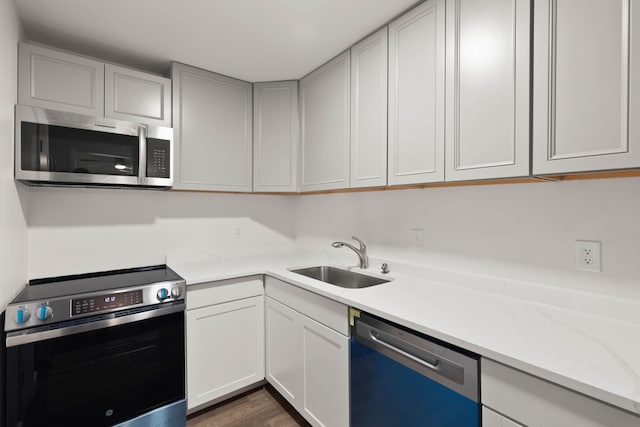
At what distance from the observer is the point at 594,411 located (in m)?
0.70

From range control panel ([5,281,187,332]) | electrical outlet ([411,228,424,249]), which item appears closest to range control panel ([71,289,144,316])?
range control panel ([5,281,187,332])

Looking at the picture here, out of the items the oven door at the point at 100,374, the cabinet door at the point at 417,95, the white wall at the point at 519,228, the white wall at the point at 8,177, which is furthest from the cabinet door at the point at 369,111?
the white wall at the point at 8,177

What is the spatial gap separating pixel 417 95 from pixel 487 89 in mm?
334

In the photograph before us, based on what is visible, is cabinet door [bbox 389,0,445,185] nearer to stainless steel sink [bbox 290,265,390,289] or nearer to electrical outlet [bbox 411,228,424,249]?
electrical outlet [bbox 411,228,424,249]

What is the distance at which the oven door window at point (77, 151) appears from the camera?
1.48 m

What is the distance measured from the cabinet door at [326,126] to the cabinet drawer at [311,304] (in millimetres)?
718

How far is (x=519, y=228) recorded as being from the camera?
53.3 inches

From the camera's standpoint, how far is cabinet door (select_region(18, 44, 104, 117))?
1527 millimetres

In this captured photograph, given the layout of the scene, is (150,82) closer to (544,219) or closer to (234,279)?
(234,279)

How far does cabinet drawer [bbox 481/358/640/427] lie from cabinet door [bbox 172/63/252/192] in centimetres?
194

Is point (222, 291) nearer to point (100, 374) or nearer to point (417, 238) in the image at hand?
point (100, 374)

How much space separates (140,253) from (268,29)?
1724mm

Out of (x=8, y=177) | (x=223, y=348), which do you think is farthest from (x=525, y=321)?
(x=8, y=177)

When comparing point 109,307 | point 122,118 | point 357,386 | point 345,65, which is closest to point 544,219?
point 357,386
